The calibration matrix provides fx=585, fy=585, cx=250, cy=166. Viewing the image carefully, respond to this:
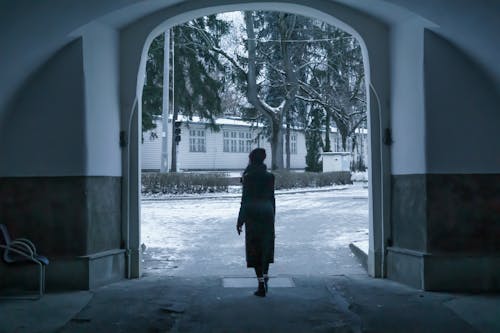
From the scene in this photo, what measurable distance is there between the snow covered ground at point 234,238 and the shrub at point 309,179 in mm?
8267

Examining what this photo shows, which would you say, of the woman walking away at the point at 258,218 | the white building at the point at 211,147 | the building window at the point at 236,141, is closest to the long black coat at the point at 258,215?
the woman walking away at the point at 258,218

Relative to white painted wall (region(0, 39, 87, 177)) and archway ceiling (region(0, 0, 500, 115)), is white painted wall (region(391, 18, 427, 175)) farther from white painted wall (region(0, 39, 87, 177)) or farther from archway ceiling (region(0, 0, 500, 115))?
white painted wall (region(0, 39, 87, 177))

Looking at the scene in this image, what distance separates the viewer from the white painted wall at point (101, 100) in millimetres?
7305

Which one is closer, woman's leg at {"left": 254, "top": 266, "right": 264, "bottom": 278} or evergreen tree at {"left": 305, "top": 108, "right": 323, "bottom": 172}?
woman's leg at {"left": 254, "top": 266, "right": 264, "bottom": 278}

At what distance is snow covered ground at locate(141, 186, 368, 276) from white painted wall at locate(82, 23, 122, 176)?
2.44m

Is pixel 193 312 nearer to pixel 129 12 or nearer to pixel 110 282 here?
pixel 110 282

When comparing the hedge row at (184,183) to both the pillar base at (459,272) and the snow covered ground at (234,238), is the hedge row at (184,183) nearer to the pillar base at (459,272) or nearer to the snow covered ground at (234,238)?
the snow covered ground at (234,238)

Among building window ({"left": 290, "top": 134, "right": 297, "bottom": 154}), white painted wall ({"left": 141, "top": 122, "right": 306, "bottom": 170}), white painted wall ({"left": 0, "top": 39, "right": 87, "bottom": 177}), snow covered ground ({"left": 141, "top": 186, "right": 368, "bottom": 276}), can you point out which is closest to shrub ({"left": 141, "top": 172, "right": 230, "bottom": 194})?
snow covered ground ({"left": 141, "top": 186, "right": 368, "bottom": 276})

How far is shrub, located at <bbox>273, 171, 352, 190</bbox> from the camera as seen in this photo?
31.4 m

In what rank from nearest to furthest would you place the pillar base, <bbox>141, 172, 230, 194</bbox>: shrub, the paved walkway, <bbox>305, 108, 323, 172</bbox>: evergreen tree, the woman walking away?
the paved walkway → the pillar base → the woman walking away → <bbox>141, 172, 230, 194</bbox>: shrub → <bbox>305, 108, 323, 172</bbox>: evergreen tree

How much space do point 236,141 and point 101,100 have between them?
1717 inches

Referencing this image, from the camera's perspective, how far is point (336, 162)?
126 ft

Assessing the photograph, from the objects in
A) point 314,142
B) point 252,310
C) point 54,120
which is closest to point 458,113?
point 252,310

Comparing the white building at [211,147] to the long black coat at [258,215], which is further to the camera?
the white building at [211,147]
